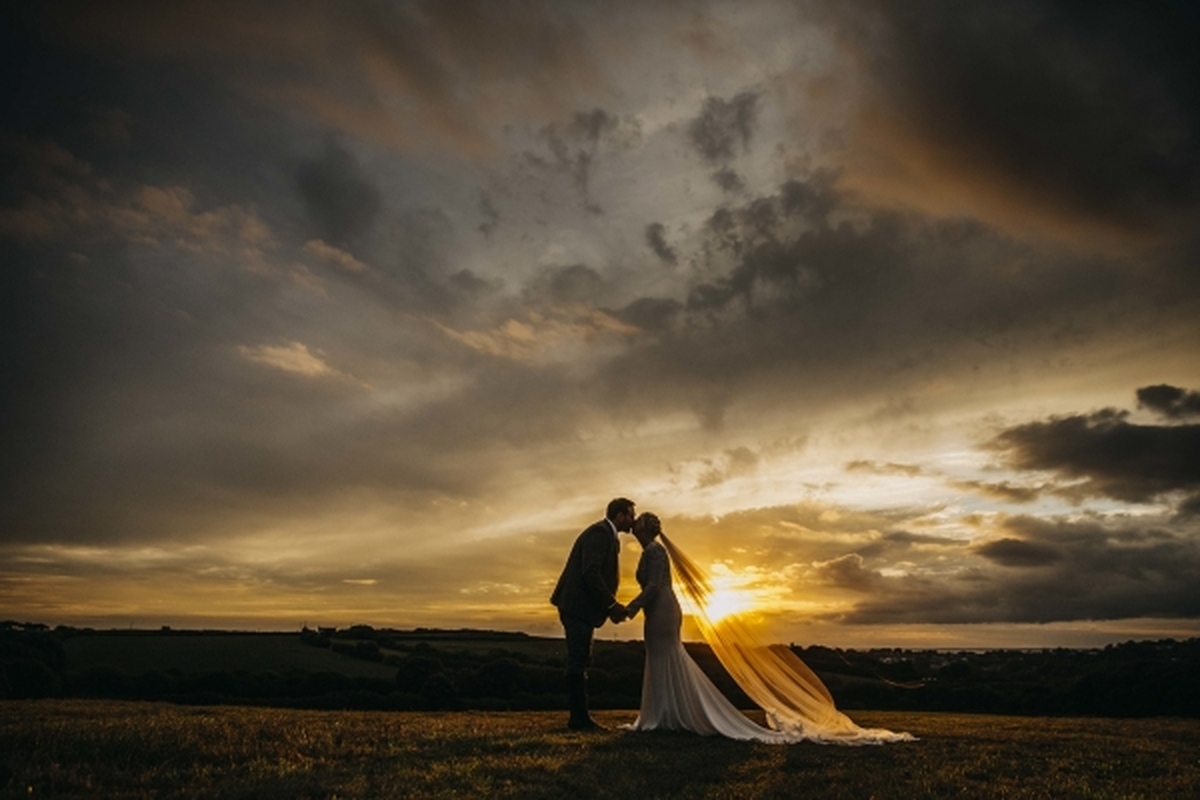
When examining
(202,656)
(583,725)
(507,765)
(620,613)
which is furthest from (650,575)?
(202,656)

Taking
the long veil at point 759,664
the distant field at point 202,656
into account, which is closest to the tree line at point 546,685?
the distant field at point 202,656

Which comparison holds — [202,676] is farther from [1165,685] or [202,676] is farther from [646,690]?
[1165,685]

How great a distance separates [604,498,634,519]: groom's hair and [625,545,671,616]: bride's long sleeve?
986 mm

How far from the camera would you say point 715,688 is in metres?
14.1

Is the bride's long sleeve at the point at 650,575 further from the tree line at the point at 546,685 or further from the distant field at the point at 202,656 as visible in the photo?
the distant field at the point at 202,656

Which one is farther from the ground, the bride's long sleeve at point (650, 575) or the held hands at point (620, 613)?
the bride's long sleeve at point (650, 575)

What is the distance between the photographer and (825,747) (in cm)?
1248

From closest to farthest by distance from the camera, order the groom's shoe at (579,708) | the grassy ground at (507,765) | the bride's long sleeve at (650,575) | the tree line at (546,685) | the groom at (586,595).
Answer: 1. the grassy ground at (507,765)
2. the groom's shoe at (579,708)
3. the groom at (586,595)
4. the bride's long sleeve at (650,575)
5. the tree line at (546,685)

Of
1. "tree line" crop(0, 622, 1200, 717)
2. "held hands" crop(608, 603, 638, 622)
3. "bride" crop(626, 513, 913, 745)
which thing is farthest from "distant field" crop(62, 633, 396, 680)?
"held hands" crop(608, 603, 638, 622)

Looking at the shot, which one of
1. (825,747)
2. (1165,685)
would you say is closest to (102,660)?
(825,747)

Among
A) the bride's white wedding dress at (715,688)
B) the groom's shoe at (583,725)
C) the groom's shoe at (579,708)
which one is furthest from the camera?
the groom's shoe at (579,708)

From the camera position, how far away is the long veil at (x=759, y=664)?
1484cm

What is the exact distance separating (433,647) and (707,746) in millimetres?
56028

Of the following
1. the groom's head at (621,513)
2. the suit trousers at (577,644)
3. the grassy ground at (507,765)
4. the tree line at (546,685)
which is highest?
the groom's head at (621,513)
